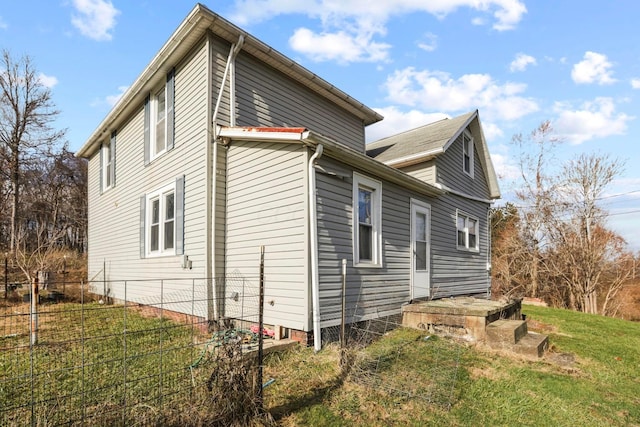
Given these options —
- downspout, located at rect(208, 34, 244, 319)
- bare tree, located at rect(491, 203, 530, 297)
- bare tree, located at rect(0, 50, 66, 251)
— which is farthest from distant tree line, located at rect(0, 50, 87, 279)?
bare tree, located at rect(491, 203, 530, 297)

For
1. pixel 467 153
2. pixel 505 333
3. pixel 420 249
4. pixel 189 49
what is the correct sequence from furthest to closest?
pixel 467 153
pixel 420 249
pixel 189 49
pixel 505 333

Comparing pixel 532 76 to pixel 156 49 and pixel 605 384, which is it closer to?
pixel 605 384

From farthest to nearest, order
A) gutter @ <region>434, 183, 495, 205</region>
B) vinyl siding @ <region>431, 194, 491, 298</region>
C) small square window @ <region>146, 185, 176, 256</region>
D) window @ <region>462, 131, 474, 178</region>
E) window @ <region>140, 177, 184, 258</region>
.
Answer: window @ <region>462, 131, 474, 178</region>
gutter @ <region>434, 183, 495, 205</region>
vinyl siding @ <region>431, 194, 491, 298</region>
small square window @ <region>146, 185, 176, 256</region>
window @ <region>140, 177, 184, 258</region>

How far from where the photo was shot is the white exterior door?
8.39 meters

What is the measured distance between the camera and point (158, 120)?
9055 millimetres

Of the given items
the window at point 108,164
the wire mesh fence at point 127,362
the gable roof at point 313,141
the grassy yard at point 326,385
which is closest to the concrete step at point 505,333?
the grassy yard at point 326,385

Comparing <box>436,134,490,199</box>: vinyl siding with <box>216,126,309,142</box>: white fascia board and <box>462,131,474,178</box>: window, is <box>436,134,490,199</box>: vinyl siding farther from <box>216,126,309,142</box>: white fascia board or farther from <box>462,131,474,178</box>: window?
<box>216,126,309,142</box>: white fascia board

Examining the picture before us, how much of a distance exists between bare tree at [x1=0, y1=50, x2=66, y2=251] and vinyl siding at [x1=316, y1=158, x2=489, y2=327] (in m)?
21.8

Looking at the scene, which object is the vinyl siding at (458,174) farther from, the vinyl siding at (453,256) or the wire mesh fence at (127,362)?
the wire mesh fence at (127,362)

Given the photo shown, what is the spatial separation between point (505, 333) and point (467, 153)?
23.6 feet

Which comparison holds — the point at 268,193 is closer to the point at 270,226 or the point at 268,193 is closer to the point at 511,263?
the point at 270,226

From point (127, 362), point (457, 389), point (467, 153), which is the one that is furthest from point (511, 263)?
point (127, 362)

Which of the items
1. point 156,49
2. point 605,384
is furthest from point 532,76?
point 156,49

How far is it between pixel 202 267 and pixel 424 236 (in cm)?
518
